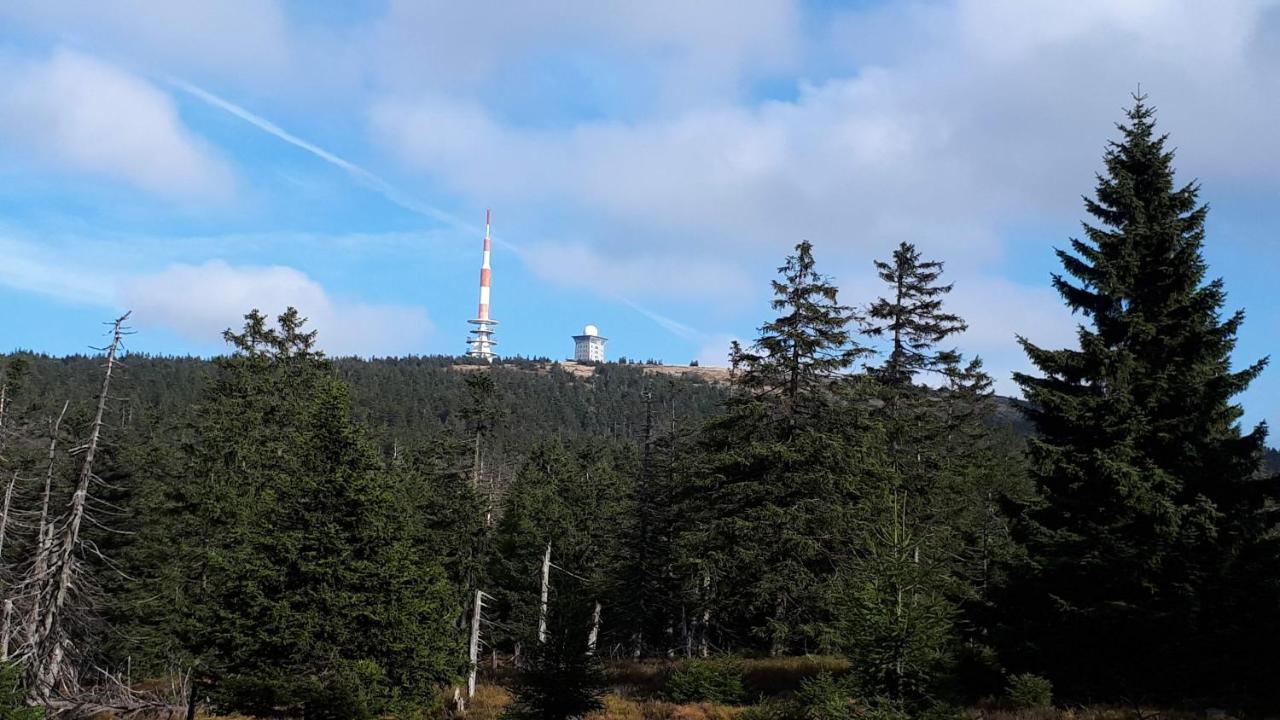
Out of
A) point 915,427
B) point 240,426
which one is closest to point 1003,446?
point 915,427

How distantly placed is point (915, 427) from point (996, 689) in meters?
16.5

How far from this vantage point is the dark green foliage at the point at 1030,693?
1880 cm

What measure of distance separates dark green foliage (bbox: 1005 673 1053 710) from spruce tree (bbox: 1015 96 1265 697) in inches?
67.7

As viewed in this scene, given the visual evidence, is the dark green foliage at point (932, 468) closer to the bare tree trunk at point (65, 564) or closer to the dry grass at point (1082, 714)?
the dry grass at point (1082, 714)

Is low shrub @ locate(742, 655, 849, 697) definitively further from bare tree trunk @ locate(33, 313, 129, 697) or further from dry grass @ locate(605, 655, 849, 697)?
bare tree trunk @ locate(33, 313, 129, 697)

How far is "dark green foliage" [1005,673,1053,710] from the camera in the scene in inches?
740

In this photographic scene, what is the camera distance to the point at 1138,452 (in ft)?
65.0

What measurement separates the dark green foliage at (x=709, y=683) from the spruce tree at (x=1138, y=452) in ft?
33.9

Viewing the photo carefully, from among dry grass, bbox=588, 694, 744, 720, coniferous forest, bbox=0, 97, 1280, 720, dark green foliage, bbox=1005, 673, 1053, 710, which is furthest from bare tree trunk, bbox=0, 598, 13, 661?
dark green foliage, bbox=1005, 673, 1053, 710

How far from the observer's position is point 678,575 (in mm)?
Answer: 36719

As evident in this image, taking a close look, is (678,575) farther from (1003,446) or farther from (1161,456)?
(1003,446)

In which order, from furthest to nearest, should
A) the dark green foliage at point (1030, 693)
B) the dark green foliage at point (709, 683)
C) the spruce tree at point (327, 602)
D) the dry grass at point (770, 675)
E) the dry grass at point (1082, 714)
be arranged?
the dry grass at point (770, 675) → the dark green foliage at point (709, 683) → the spruce tree at point (327, 602) → the dark green foliage at point (1030, 693) → the dry grass at point (1082, 714)

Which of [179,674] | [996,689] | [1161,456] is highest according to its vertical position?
[1161,456]

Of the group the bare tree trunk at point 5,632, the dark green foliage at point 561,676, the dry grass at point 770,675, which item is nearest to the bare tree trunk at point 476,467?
the dry grass at point 770,675
